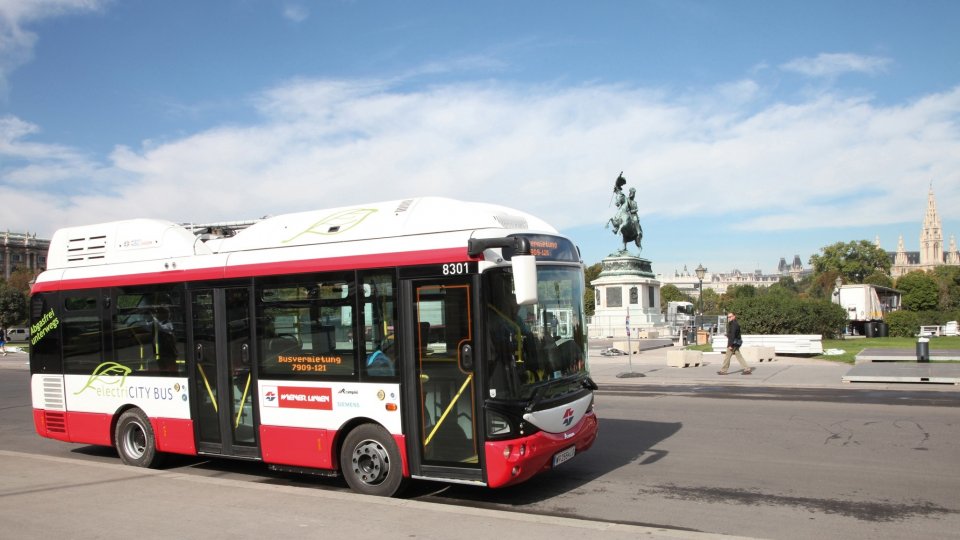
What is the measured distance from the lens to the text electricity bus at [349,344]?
23.3 ft

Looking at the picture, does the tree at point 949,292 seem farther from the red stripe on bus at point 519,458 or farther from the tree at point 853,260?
the red stripe on bus at point 519,458

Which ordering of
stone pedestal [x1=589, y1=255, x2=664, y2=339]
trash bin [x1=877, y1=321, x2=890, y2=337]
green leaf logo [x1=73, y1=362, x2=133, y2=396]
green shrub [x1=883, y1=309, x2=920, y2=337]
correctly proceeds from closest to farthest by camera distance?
green leaf logo [x1=73, y1=362, x2=133, y2=396] < trash bin [x1=877, y1=321, x2=890, y2=337] < green shrub [x1=883, y1=309, x2=920, y2=337] < stone pedestal [x1=589, y1=255, x2=664, y2=339]

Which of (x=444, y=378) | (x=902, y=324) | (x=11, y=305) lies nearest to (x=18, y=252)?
(x=11, y=305)

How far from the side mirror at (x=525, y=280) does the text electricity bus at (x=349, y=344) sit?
0.01 meters

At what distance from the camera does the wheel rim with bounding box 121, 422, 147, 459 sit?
9953 millimetres

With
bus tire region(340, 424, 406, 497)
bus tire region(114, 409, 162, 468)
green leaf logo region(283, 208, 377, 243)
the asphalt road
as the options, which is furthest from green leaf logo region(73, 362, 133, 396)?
bus tire region(340, 424, 406, 497)

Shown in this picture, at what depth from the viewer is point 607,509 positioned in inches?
290

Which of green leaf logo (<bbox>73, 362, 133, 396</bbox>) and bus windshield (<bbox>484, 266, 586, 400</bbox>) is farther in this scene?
green leaf logo (<bbox>73, 362, 133, 396</bbox>)

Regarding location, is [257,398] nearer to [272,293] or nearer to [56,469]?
[272,293]

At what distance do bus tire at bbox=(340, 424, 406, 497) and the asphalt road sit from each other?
0.26m

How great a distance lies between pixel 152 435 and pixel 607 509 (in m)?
5.96

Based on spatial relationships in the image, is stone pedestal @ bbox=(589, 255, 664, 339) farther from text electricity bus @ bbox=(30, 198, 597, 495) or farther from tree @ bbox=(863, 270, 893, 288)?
tree @ bbox=(863, 270, 893, 288)

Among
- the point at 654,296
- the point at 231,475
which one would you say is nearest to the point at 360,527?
the point at 231,475

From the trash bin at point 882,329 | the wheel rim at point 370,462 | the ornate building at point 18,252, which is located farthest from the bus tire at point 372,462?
the ornate building at point 18,252
